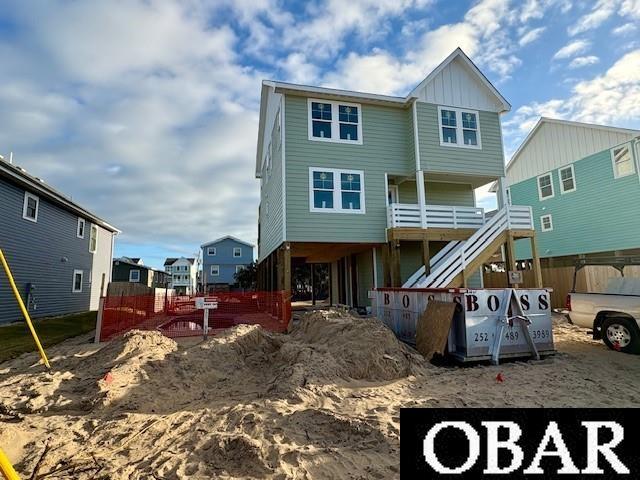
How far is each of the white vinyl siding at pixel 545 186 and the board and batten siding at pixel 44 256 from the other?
92.3 ft

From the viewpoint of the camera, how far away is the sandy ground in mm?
3498

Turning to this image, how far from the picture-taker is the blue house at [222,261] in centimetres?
5300

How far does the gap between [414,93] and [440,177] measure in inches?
146

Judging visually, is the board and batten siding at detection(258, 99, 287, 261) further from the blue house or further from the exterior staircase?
the blue house

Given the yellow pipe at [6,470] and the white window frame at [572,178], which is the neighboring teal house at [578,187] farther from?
the yellow pipe at [6,470]

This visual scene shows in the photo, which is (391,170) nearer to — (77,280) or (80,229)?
(80,229)

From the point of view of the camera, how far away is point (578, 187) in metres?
20.9

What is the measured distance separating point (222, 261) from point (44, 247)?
36.8m

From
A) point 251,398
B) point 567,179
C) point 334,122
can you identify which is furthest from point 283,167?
point 567,179

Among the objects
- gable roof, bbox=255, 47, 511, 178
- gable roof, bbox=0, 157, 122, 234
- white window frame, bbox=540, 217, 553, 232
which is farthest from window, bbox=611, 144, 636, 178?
gable roof, bbox=0, 157, 122, 234

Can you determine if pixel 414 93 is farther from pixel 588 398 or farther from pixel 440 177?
pixel 588 398

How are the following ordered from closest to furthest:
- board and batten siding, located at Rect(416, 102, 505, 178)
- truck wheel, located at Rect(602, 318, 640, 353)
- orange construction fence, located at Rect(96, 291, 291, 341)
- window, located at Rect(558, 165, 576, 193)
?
1. truck wheel, located at Rect(602, 318, 640, 353)
2. orange construction fence, located at Rect(96, 291, 291, 341)
3. board and batten siding, located at Rect(416, 102, 505, 178)
4. window, located at Rect(558, 165, 576, 193)

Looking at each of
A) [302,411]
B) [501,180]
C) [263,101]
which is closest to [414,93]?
[501,180]

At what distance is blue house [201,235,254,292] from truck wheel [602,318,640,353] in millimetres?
47874
